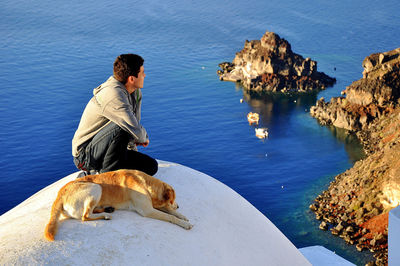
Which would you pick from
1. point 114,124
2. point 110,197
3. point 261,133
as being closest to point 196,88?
point 261,133

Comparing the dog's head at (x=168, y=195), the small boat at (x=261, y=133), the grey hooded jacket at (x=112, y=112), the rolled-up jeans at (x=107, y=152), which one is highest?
the grey hooded jacket at (x=112, y=112)

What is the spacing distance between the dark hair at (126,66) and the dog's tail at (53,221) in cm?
270

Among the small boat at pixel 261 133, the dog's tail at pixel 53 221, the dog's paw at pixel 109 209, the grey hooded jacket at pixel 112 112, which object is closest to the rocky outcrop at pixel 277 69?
the small boat at pixel 261 133

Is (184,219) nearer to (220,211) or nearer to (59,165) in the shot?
(220,211)

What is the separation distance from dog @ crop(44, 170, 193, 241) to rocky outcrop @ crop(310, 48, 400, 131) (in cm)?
6894

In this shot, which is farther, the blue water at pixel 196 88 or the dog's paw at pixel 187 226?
the blue water at pixel 196 88

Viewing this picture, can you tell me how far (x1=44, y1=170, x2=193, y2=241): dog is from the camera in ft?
35.0

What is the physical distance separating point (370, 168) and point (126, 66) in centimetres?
4768

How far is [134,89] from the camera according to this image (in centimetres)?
1170

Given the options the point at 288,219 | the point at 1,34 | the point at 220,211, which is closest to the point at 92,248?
the point at 220,211

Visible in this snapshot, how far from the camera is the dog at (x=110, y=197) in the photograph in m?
10.7

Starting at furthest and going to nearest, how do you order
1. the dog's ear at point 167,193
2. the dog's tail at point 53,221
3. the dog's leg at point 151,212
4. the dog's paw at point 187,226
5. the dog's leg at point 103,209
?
the dog's paw at point 187,226
the dog's ear at point 167,193
the dog's leg at point 151,212
the dog's leg at point 103,209
the dog's tail at point 53,221

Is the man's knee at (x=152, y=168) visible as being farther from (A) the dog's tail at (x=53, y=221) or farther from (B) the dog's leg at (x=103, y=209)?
(A) the dog's tail at (x=53, y=221)

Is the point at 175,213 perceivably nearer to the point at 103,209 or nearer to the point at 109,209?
the point at 109,209
